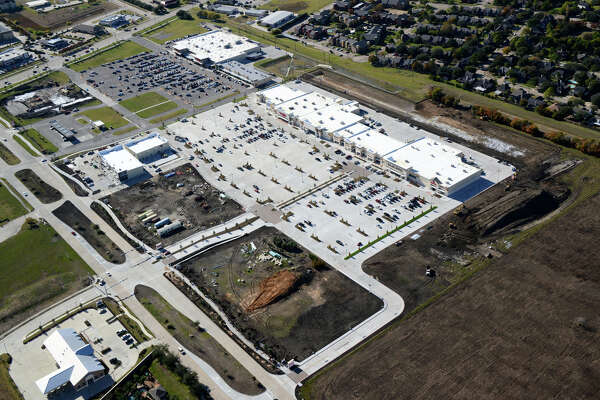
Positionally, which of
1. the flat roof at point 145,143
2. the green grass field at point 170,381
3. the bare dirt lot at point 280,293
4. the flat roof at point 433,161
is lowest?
the green grass field at point 170,381

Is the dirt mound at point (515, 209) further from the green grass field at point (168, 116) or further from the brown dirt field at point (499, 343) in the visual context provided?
the green grass field at point (168, 116)

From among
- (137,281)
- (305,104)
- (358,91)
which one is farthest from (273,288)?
(358,91)

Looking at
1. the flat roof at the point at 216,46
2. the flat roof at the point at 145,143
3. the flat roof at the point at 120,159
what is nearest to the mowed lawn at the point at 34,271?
the flat roof at the point at 120,159

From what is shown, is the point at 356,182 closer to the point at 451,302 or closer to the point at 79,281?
the point at 451,302

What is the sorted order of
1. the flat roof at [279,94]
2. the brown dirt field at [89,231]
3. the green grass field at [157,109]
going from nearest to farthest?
the brown dirt field at [89,231]
the flat roof at [279,94]
the green grass field at [157,109]

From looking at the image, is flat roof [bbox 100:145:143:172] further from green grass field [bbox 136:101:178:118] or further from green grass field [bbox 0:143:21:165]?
green grass field [bbox 0:143:21:165]

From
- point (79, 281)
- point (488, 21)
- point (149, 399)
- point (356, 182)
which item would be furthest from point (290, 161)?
point (488, 21)

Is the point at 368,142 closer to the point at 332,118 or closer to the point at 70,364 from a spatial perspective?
the point at 332,118

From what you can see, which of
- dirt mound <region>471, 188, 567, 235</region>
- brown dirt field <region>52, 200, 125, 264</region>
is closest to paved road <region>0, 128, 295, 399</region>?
brown dirt field <region>52, 200, 125, 264</region>
